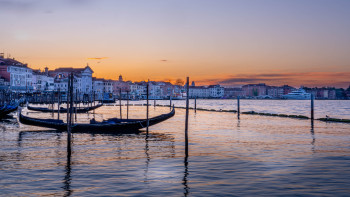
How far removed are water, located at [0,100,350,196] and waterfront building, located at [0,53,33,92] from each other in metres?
69.7

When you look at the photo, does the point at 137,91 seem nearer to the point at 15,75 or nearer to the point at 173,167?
the point at 15,75

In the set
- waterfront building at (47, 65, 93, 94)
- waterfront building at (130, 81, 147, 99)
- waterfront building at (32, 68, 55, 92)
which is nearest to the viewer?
waterfront building at (32, 68, 55, 92)

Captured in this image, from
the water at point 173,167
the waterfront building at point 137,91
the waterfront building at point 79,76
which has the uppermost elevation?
the waterfront building at point 79,76

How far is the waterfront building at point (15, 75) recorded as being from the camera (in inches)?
3337

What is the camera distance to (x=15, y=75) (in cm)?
8825

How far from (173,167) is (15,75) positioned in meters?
84.5

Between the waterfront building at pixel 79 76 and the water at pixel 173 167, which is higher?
the waterfront building at pixel 79 76

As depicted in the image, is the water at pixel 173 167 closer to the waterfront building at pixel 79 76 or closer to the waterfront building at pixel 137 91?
the waterfront building at pixel 79 76

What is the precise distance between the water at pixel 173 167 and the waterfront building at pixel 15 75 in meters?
69.7

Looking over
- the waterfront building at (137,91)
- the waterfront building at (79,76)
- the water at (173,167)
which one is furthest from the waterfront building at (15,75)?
the waterfront building at (137,91)

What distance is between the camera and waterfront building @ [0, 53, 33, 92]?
8475 cm

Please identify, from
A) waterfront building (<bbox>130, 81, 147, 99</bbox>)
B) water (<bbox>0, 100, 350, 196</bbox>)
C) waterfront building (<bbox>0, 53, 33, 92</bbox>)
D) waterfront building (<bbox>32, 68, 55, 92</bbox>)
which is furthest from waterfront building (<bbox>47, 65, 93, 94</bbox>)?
water (<bbox>0, 100, 350, 196</bbox>)

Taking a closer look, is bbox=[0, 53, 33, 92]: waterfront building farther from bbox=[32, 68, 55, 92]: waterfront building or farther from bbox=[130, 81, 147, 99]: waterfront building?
bbox=[130, 81, 147, 99]: waterfront building

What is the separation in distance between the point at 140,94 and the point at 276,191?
173410mm
